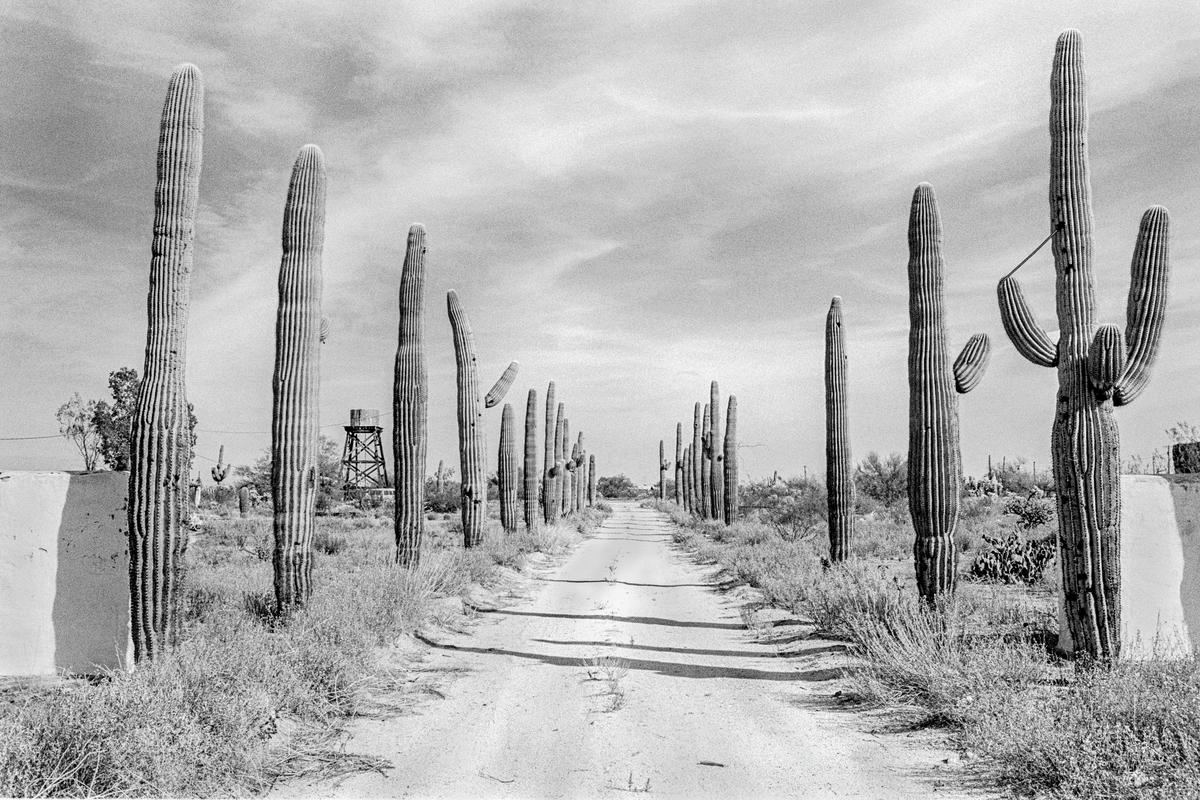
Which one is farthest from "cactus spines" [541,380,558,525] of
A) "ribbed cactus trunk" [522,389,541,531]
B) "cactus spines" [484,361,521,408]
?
"cactus spines" [484,361,521,408]

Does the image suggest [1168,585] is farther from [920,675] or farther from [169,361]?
[169,361]

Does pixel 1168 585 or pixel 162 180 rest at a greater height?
pixel 162 180

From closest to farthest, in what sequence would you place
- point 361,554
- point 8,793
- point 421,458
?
point 8,793 < point 421,458 < point 361,554

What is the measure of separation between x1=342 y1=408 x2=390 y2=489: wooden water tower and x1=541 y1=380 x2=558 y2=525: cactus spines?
2221 centimetres

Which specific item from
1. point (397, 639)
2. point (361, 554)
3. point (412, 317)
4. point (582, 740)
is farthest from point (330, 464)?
point (582, 740)

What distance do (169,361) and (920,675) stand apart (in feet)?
23.5

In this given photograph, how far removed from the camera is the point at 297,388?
9445mm

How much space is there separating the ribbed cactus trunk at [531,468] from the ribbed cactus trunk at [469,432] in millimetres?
6152

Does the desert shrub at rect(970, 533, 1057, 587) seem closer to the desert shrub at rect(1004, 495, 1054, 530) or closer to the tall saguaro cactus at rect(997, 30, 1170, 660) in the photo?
the desert shrub at rect(1004, 495, 1054, 530)

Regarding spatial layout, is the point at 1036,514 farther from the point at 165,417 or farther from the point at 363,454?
the point at 363,454

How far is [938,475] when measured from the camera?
9367 mm

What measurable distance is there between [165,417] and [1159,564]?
957 cm

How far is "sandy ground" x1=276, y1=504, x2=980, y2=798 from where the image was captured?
512cm

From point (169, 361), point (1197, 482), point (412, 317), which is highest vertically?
point (412, 317)
